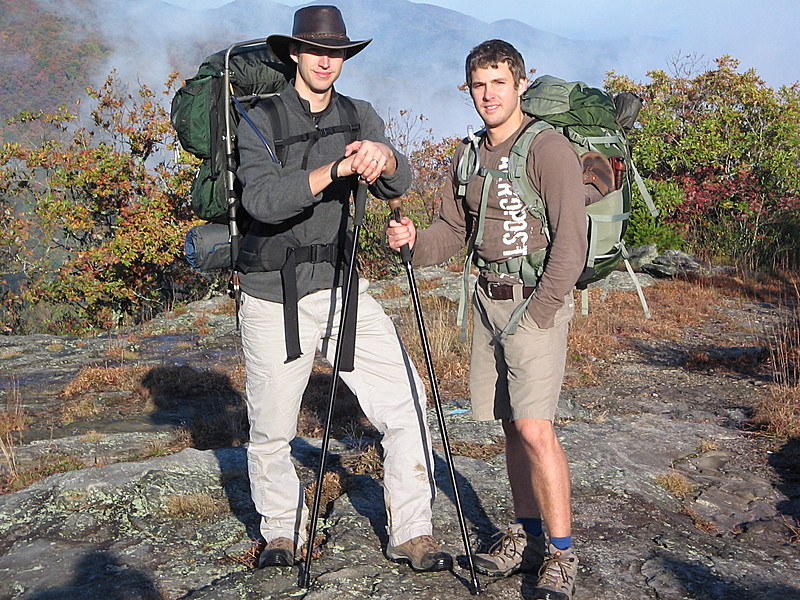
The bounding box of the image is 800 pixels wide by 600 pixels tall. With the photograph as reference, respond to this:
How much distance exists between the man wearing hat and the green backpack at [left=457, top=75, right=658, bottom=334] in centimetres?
51

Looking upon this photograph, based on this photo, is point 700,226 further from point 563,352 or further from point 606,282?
point 563,352

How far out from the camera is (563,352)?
3.31 m

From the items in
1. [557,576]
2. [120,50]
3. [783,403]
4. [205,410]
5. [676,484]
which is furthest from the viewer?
[120,50]

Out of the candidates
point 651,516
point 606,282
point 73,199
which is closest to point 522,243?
point 651,516

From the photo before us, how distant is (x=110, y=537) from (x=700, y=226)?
1464 cm

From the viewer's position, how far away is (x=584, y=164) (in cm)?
328

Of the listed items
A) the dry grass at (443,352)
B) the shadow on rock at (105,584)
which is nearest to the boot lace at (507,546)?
the shadow on rock at (105,584)

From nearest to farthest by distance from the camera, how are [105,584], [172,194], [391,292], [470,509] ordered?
[105,584], [470,509], [391,292], [172,194]

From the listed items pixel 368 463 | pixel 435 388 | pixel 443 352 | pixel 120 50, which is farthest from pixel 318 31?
pixel 120 50

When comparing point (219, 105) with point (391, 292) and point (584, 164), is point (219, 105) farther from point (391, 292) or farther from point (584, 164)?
point (391, 292)

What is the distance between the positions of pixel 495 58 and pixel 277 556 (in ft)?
7.53

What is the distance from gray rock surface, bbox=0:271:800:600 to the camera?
134 inches

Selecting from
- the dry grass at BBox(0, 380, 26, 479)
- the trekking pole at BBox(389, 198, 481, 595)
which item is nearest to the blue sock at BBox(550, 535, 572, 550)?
the trekking pole at BBox(389, 198, 481, 595)

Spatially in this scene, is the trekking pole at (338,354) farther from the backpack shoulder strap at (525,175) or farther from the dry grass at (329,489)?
the dry grass at (329,489)
